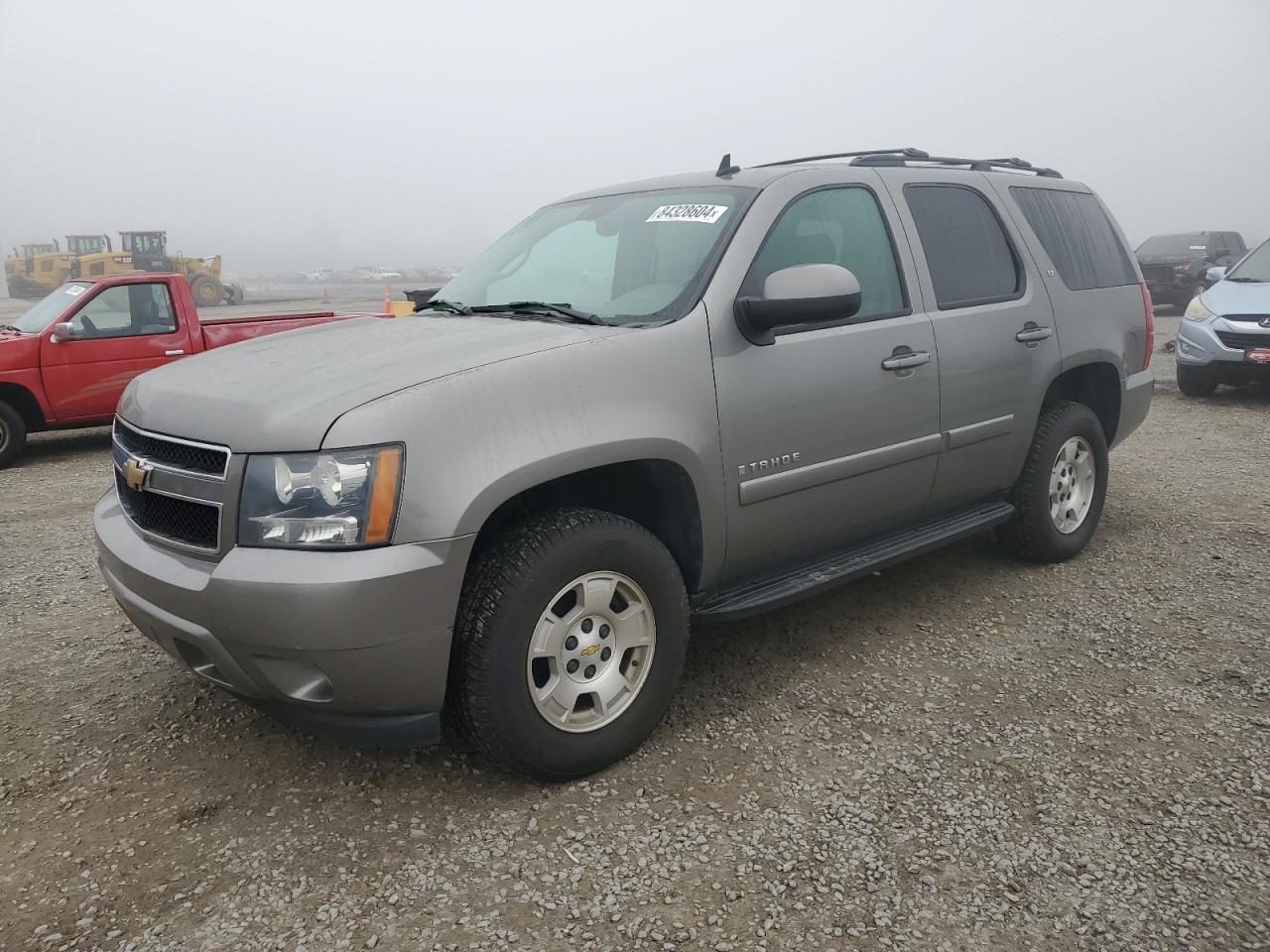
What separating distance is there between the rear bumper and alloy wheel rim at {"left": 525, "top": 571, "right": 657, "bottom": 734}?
3.17 m

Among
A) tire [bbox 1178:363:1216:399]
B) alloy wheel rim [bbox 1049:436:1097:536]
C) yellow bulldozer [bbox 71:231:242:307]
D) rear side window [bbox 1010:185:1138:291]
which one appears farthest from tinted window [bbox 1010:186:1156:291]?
yellow bulldozer [bbox 71:231:242:307]

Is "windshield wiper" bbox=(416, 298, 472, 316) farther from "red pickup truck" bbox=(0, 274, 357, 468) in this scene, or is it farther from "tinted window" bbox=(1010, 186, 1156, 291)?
"red pickup truck" bbox=(0, 274, 357, 468)

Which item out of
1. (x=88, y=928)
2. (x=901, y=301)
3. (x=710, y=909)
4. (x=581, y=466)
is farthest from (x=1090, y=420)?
(x=88, y=928)

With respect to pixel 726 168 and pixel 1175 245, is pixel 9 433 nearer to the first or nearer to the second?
pixel 726 168

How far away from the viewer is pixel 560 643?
2.68 meters

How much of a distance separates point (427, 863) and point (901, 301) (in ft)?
8.47

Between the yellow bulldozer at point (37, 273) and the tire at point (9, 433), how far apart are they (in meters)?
29.4

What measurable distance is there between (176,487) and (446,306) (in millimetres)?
1363

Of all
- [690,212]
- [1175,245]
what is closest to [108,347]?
[690,212]

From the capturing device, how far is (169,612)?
256 cm

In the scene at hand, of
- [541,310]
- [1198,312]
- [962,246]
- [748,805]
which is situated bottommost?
[748,805]

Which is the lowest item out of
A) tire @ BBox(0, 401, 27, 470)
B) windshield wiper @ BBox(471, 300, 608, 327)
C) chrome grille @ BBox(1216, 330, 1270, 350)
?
tire @ BBox(0, 401, 27, 470)

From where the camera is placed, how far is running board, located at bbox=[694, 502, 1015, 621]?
3125 mm

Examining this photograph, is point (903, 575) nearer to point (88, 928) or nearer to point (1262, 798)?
point (1262, 798)
